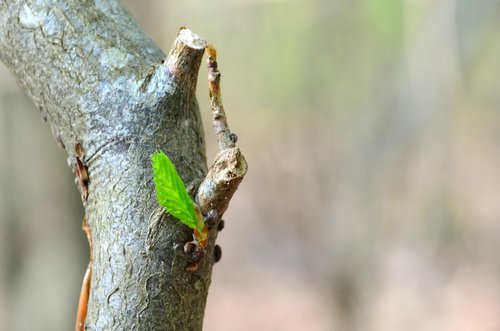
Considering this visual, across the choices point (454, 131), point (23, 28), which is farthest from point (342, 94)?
point (23, 28)

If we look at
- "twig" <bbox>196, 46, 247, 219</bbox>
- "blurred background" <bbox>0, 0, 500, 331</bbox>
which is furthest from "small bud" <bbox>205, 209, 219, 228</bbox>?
"blurred background" <bbox>0, 0, 500, 331</bbox>

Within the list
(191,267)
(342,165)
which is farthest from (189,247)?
(342,165)

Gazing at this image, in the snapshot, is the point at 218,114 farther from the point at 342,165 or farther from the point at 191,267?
the point at 342,165

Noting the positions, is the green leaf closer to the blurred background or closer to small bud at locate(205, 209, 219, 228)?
small bud at locate(205, 209, 219, 228)

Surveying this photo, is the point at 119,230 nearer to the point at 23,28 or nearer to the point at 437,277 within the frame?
the point at 23,28

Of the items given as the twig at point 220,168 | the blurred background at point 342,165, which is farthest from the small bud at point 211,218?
the blurred background at point 342,165
